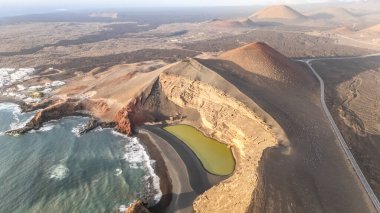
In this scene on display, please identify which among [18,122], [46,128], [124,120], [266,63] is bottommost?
[18,122]

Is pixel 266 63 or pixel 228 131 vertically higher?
pixel 266 63

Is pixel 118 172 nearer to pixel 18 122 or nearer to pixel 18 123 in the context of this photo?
pixel 18 123

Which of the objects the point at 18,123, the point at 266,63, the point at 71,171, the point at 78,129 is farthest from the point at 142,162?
the point at 266,63

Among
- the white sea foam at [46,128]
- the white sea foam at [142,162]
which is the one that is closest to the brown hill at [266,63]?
the white sea foam at [142,162]

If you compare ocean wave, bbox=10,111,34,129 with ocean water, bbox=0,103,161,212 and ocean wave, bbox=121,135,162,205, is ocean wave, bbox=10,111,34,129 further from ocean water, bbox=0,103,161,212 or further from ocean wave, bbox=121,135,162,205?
ocean wave, bbox=121,135,162,205

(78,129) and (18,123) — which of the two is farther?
(18,123)

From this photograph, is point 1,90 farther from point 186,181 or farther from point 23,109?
point 186,181

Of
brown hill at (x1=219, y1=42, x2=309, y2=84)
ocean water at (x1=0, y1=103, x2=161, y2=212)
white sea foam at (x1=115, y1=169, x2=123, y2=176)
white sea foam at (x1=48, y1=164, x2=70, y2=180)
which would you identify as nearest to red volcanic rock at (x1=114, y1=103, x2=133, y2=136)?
ocean water at (x1=0, y1=103, x2=161, y2=212)

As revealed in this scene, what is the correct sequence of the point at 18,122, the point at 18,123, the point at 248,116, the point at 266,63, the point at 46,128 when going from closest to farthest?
the point at 248,116 → the point at 46,128 → the point at 18,123 → the point at 18,122 → the point at 266,63

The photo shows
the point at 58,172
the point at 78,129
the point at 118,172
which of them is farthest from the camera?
Result: the point at 78,129

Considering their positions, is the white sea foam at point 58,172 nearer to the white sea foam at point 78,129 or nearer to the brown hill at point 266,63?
the white sea foam at point 78,129
